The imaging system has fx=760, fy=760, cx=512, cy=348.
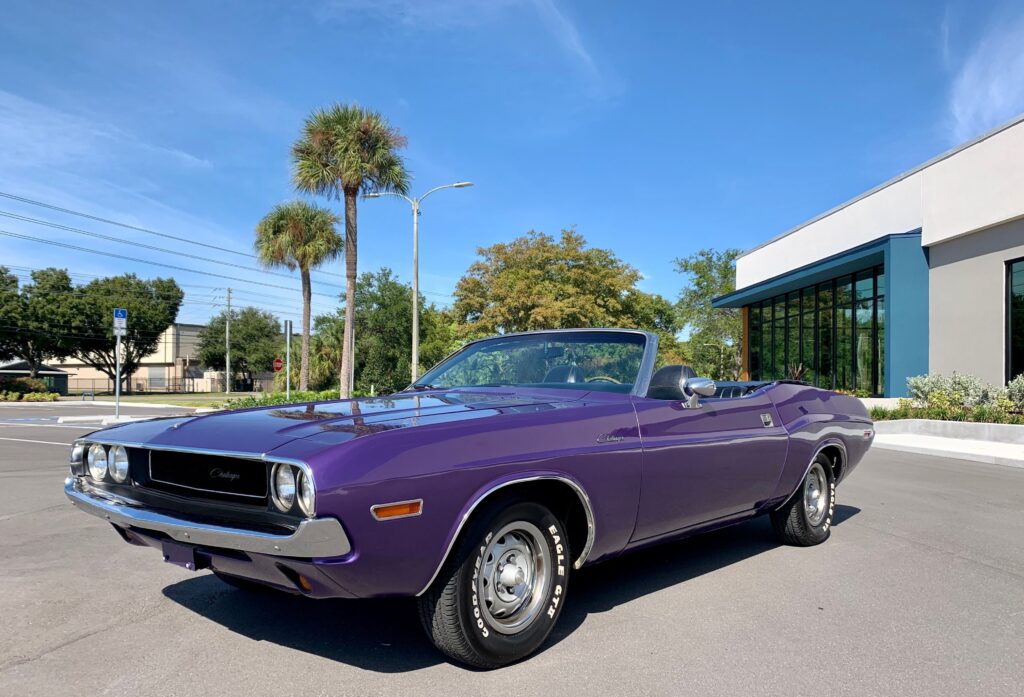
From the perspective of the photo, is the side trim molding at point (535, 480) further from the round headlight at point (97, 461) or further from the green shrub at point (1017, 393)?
the green shrub at point (1017, 393)

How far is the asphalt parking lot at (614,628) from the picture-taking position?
3.16 m

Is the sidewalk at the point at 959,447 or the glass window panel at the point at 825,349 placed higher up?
the glass window panel at the point at 825,349

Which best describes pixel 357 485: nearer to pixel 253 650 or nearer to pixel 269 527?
pixel 269 527

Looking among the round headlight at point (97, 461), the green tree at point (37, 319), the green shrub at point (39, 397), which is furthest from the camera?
the green tree at point (37, 319)

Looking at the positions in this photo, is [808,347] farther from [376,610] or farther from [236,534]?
[236,534]

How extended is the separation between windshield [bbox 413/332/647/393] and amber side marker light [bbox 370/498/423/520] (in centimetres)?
169

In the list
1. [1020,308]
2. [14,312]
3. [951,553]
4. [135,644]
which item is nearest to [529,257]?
[1020,308]

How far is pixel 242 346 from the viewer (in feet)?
276

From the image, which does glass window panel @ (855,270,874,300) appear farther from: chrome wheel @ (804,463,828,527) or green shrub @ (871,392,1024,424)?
chrome wheel @ (804,463,828,527)

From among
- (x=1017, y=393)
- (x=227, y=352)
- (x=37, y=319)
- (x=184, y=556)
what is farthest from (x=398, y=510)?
(x=227, y=352)

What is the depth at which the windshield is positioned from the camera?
4.45 m

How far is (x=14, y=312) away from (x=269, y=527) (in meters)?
62.7

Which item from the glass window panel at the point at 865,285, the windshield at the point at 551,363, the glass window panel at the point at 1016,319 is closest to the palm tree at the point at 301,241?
the glass window panel at the point at 865,285

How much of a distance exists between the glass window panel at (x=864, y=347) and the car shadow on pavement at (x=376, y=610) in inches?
790
